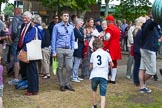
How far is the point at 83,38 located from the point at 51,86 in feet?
5.19

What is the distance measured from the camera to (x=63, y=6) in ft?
63.1

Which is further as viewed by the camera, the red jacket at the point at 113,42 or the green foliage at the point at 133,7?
the green foliage at the point at 133,7

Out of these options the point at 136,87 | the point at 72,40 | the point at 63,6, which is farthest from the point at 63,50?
the point at 63,6

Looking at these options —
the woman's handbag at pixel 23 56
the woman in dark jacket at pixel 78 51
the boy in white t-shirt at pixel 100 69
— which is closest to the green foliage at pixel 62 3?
the woman in dark jacket at pixel 78 51

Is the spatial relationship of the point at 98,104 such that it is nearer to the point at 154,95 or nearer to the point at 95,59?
the point at 95,59

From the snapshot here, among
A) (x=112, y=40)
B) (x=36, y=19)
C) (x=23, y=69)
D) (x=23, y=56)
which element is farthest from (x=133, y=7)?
(x=23, y=56)

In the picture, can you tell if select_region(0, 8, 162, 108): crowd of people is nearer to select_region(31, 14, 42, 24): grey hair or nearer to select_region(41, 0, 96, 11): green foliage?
select_region(31, 14, 42, 24): grey hair

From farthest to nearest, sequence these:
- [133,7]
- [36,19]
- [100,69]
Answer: [133,7] → [36,19] → [100,69]

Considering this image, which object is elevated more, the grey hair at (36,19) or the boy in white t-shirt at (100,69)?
the grey hair at (36,19)

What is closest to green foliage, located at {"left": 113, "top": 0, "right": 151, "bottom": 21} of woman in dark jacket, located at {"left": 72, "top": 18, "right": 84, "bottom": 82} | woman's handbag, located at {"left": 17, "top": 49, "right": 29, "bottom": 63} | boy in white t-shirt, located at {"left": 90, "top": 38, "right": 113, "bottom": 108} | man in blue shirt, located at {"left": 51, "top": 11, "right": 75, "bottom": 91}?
woman in dark jacket, located at {"left": 72, "top": 18, "right": 84, "bottom": 82}

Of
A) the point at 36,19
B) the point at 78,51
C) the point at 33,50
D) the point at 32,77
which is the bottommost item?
the point at 32,77

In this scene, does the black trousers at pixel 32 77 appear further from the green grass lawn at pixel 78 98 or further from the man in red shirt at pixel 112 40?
the man in red shirt at pixel 112 40

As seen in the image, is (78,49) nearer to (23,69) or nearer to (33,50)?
(23,69)

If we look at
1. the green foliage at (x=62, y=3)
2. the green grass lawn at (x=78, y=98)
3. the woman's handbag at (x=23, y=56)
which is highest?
the green foliage at (x=62, y=3)
